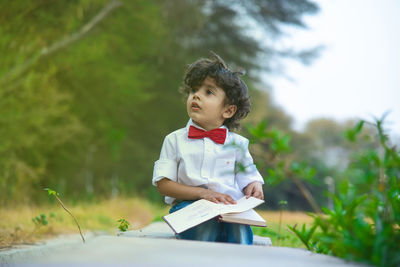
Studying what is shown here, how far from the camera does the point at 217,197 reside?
2375mm

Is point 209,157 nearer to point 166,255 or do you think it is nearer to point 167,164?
point 167,164

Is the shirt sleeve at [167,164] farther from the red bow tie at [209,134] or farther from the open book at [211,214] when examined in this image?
the open book at [211,214]

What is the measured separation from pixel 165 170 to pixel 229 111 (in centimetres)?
62

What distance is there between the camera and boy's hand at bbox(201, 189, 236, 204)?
7.72 ft

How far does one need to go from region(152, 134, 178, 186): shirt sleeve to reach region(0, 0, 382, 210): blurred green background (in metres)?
3.89

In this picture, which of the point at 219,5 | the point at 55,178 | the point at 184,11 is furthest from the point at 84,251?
the point at 219,5

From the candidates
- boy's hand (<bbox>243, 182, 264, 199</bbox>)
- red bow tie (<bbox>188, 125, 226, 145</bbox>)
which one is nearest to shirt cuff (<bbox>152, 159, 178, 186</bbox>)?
red bow tie (<bbox>188, 125, 226, 145</bbox>)

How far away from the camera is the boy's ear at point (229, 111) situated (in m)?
2.84

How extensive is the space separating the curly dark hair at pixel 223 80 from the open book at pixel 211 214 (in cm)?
77

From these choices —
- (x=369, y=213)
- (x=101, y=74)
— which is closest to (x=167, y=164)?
(x=369, y=213)

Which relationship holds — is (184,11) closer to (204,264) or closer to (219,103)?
(219,103)

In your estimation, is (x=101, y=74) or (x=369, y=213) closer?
(x=369, y=213)

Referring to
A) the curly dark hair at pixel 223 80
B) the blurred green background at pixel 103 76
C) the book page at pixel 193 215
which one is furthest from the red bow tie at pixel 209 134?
the blurred green background at pixel 103 76

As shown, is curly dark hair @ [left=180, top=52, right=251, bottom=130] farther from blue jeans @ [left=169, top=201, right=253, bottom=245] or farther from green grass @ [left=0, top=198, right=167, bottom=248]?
green grass @ [left=0, top=198, right=167, bottom=248]
